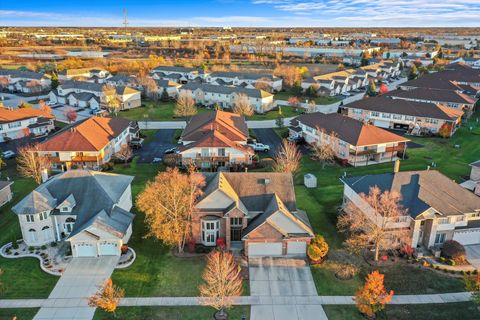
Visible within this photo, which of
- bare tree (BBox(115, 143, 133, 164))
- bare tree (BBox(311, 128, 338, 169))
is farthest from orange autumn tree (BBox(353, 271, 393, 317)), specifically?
bare tree (BBox(115, 143, 133, 164))

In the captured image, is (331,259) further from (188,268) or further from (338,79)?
(338,79)

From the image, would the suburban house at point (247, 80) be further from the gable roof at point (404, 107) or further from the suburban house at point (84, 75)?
the suburban house at point (84, 75)

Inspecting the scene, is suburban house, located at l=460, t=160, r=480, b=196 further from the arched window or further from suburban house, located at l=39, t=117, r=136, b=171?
suburban house, located at l=39, t=117, r=136, b=171

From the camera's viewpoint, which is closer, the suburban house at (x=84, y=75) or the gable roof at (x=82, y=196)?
the gable roof at (x=82, y=196)

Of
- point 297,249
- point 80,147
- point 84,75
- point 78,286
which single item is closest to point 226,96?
point 80,147

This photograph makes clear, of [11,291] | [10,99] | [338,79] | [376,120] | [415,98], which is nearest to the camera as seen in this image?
[11,291]

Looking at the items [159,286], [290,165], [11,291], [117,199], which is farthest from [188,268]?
[290,165]

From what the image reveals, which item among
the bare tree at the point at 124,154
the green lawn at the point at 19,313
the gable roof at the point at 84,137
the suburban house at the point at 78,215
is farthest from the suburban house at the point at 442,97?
the green lawn at the point at 19,313
